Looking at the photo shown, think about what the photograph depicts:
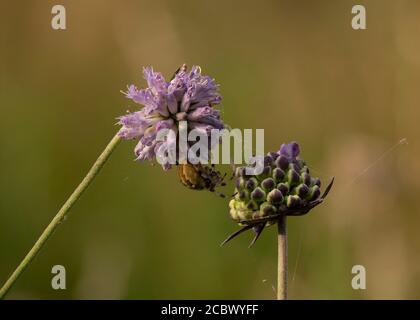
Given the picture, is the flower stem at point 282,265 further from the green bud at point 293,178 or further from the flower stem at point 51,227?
the flower stem at point 51,227

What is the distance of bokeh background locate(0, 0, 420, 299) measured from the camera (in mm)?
6488

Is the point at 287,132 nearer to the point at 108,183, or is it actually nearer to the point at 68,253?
the point at 108,183

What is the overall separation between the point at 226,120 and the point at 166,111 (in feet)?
14.0

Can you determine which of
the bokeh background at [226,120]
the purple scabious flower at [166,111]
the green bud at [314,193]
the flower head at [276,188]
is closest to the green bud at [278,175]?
the flower head at [276,188]

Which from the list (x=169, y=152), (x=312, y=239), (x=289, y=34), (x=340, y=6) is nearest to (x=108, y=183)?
(x=312, y=239)

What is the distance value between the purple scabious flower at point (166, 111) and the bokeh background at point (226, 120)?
267 centimetres

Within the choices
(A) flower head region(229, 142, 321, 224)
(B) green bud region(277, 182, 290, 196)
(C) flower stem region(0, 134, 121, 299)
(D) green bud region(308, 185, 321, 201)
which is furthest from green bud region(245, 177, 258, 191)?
(C) flower stem region(0, 134, 121, 299)

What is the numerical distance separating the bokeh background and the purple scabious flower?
267 centimetres

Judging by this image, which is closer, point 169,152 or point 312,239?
point 169,152

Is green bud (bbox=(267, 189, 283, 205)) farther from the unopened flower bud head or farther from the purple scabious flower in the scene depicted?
the purple scabious flower

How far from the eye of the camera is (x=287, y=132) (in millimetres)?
8094

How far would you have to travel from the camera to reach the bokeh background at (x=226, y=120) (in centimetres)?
649
